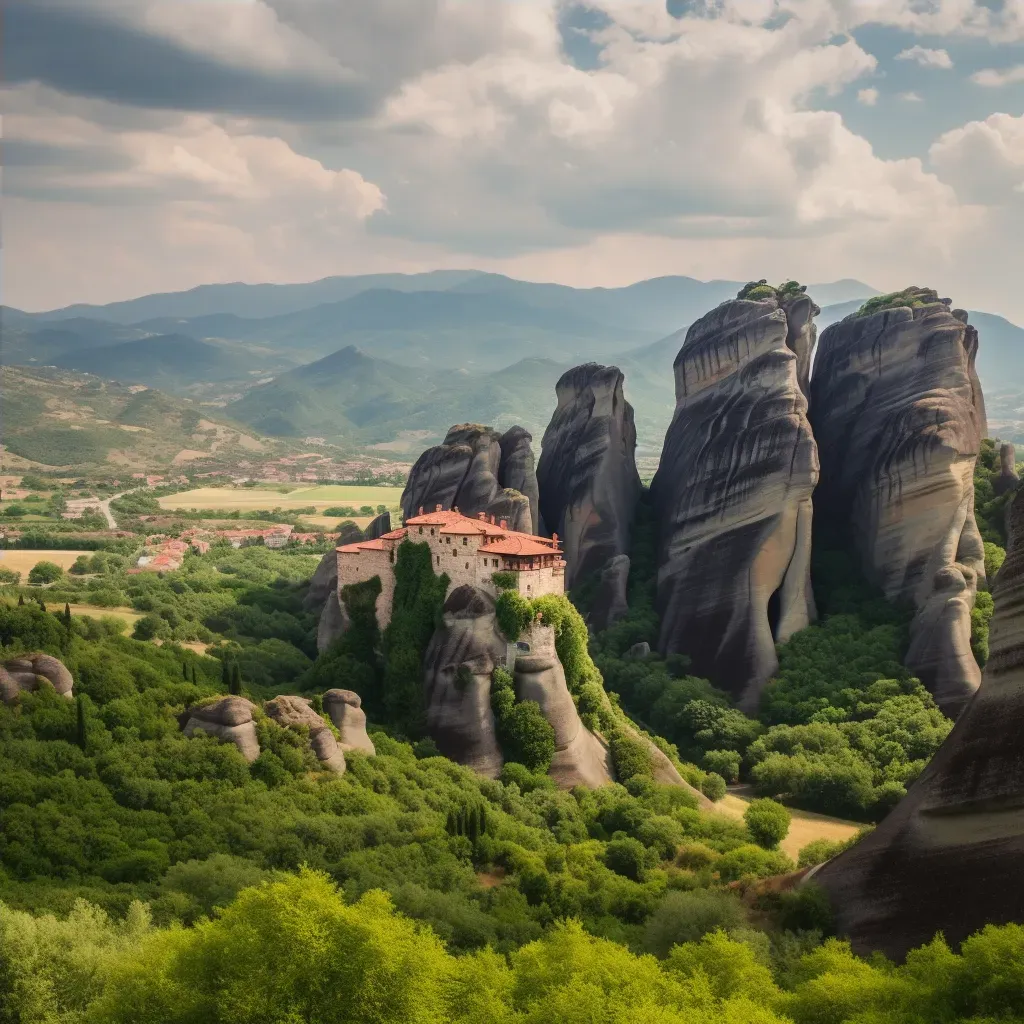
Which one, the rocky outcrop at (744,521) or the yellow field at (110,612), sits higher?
the rocky outcrop at (744,521)

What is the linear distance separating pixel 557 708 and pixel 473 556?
7.78m

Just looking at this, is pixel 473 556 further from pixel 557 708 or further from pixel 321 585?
pixel 321 585

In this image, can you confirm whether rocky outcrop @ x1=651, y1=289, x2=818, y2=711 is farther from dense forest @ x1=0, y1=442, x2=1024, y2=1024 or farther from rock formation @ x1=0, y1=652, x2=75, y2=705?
rock formation @ x1=0, y1=652, x2=75, y2=705

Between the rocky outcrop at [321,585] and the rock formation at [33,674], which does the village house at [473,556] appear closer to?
the rock formation at [33,674]

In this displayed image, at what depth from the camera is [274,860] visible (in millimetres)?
36875

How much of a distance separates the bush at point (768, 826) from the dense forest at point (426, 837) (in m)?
0.14

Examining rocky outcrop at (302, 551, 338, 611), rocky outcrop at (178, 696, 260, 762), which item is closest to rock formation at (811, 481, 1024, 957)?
rocky outcrop at (178, 696, 260, 762)

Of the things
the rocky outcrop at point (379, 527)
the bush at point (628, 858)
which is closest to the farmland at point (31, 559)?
the rocky outcrop at point (379, 527)

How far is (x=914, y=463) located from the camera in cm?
6469

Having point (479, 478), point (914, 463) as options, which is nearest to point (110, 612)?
point (479, 478)

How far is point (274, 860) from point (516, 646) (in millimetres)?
16107

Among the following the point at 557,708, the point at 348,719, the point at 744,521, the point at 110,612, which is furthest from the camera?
the point at 744,521

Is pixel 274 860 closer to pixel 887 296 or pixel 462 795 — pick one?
pixel 462 795

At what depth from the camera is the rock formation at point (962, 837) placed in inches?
1194
